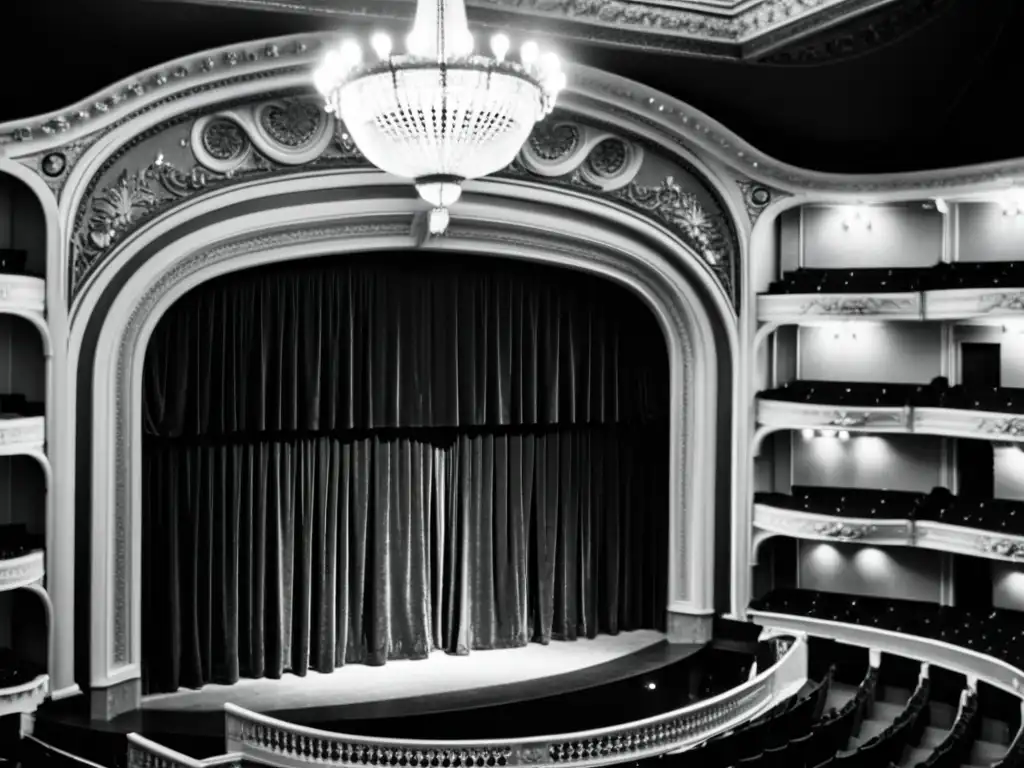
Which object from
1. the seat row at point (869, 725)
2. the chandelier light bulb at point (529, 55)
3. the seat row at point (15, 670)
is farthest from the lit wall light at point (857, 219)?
the seat row at point (15, 670)

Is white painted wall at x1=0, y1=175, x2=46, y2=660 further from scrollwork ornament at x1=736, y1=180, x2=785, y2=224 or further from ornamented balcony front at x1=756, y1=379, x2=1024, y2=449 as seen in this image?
ornamented balcony front at x1=756, y1=379, x2=1024, y2=449

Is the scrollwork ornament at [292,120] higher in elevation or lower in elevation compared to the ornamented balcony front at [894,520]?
higher

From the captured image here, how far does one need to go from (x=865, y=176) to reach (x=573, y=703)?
6.34m

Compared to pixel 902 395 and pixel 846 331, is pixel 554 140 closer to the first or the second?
pixel 846 331

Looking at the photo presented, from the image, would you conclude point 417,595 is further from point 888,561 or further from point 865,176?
point 865,176

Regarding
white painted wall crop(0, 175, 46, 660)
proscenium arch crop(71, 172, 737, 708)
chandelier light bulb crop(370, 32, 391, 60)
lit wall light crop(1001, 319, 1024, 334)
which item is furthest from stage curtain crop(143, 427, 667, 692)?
chandelier light bulb crop(370, 32, 391, 60)

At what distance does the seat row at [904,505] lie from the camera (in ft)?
43.7

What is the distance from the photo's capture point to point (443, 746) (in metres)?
10.0

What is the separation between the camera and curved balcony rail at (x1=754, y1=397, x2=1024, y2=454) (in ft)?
44.1

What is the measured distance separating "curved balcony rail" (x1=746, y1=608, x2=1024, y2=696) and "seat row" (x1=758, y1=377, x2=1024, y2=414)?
91.4 inches

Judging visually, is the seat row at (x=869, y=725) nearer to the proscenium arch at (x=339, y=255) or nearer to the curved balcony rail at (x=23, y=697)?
the proscenium arch at (x=339, y=255)

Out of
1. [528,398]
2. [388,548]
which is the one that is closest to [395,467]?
[388,548]

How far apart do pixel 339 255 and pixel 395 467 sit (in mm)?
2342

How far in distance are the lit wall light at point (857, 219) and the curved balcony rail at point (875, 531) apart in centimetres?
332
